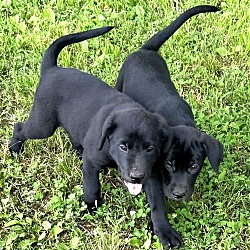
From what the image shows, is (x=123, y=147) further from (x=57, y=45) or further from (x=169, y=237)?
(x=57, y=45)

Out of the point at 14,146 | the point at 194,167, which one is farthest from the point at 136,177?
the point at 14,146

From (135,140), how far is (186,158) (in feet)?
1.29

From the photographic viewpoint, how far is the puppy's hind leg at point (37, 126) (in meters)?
4.44

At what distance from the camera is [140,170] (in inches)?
145

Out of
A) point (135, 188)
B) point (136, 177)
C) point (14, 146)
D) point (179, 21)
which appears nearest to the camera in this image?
point (136, 177)

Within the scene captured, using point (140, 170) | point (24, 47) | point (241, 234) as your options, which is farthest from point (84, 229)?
point (24, 47)

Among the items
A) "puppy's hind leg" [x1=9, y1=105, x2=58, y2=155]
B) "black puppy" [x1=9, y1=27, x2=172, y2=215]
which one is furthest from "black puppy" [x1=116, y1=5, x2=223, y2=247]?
"puppy's hind leg" [x1=9, y1=105, x2=58, y2=155]

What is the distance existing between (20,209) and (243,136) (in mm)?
1892

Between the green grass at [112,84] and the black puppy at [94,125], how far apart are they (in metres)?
0.21

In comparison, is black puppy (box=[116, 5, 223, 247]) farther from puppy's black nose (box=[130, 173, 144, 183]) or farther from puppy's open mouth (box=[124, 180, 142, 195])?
puppy's black nose (box=[130, 173, 144, 183])

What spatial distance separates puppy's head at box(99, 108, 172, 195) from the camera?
12.1ft

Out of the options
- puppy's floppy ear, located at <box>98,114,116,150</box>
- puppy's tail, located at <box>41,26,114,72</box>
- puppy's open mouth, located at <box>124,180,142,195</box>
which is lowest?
puppy's open mouth, located at <box>124,180,142,195</box>

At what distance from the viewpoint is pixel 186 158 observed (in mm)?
3877

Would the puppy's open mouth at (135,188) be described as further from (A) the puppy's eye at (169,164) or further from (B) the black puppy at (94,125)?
(A) the puppy's eye at (169,164)
